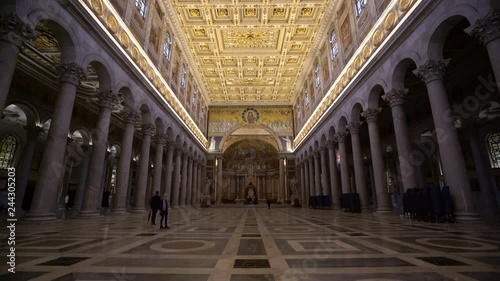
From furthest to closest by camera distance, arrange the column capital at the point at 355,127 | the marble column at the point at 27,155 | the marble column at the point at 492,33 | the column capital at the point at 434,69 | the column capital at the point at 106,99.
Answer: the column capital at the point at 355,127
the marble column at the point at 27,155
the column capital at the point at 106,99
the column capital at the point at 434,69
the marble column at the point at 492,33

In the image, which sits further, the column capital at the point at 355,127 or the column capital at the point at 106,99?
the column capital at the point at 355,127

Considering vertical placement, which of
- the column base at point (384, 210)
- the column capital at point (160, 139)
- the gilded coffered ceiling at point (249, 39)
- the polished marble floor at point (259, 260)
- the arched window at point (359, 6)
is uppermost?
the gilded coffered ceiling at point (249, 39)

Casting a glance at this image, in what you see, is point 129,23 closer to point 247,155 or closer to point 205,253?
point 205,253

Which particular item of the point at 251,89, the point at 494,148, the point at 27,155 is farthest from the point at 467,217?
the point at 251,89

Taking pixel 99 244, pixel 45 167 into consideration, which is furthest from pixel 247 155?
pixel 99 244

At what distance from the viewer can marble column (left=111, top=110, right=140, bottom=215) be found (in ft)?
41.6

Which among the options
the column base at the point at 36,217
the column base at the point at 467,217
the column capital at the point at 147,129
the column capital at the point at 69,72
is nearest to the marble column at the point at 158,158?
the column capital at the point at 147,129

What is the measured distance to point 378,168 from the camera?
42.2 feet

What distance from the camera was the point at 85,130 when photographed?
1938cm

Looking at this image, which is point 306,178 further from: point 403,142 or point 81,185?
point 81,185

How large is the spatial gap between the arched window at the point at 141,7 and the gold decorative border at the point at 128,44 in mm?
2420

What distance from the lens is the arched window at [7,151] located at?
51.9 feet

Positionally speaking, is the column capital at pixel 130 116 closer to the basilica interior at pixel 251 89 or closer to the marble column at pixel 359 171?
the basilica interior at pixel 251 89

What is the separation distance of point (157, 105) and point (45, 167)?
10.2 meters
